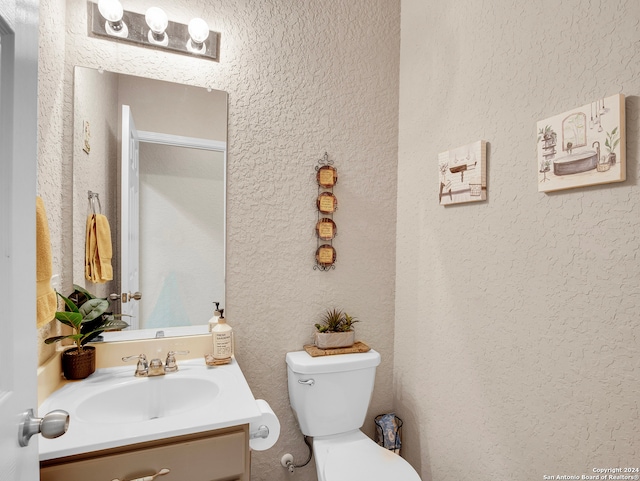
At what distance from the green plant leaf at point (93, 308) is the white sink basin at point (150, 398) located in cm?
25

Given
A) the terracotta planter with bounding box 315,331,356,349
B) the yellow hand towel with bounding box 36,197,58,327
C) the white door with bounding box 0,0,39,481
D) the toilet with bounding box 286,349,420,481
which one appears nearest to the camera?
the white door with bounding box 0,0,39,481

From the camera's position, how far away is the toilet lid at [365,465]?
1286mm

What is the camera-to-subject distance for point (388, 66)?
1.78m

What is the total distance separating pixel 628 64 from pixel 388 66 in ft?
3.54

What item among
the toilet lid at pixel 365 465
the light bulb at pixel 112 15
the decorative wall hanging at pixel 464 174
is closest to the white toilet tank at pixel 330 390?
the toilet lid at pixel 365 465

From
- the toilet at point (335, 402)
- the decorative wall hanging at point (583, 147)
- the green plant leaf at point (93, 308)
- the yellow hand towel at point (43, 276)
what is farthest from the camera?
the toilet at point (335, 402)

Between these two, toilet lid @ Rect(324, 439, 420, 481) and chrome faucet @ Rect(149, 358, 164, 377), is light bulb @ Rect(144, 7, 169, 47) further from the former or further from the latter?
toilet lid @ Rect(324, 439, 420, 481)

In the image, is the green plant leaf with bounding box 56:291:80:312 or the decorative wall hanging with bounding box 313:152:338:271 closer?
the green plant leaf with bounding box 56:291:80:312

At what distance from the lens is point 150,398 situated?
1.22 meters

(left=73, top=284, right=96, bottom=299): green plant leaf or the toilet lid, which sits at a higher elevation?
(left=73, top=284, right=96, bottom=299): green plant leaf

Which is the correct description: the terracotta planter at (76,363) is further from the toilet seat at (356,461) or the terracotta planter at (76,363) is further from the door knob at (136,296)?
the toilet seat at (356,461)

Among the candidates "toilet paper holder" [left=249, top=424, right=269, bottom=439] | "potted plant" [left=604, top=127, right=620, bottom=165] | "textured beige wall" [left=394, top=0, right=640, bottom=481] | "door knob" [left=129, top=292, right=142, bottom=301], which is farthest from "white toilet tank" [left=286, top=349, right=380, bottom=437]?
"potted plant" [left=604, top=127, right=620, bottom=165]

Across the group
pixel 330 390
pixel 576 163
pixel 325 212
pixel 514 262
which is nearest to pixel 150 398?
pixel 330 390

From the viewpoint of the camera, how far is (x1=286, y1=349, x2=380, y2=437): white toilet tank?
1.49 metres
